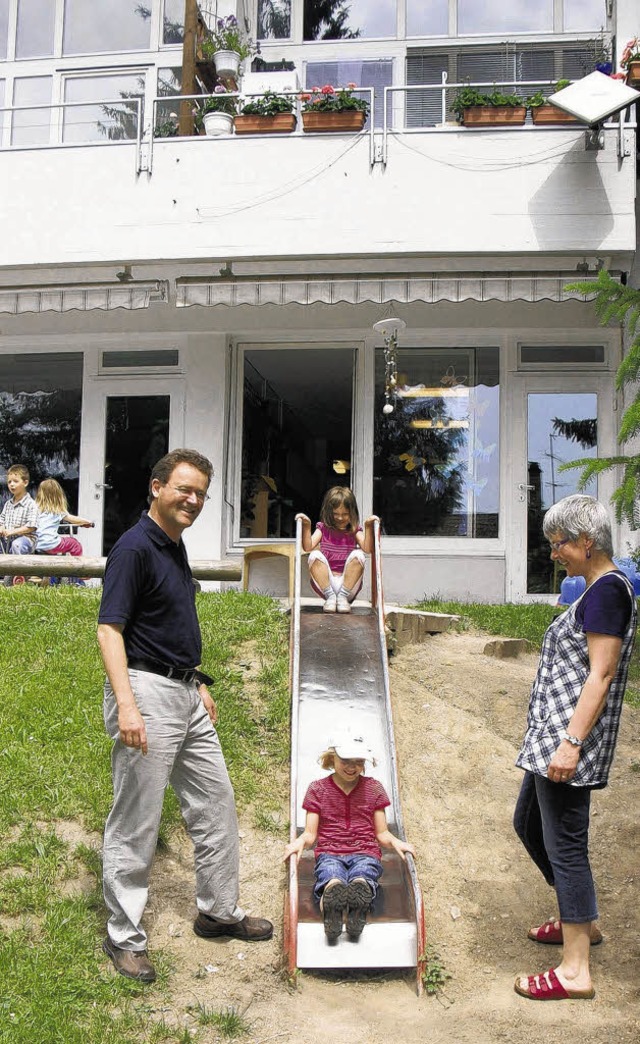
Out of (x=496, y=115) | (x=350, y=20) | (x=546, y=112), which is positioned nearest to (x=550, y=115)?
(x=546, y=112)

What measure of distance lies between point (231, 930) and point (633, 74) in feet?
30.9

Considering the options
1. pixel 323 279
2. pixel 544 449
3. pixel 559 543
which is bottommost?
pixel 559 543

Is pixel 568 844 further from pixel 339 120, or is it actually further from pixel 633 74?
pixel 633 74

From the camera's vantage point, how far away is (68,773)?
562 centimetres

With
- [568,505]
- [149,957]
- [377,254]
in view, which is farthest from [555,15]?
[149,957]

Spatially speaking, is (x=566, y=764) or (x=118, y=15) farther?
(x=118, y=15)

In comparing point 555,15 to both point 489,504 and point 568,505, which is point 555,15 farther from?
point 568,505

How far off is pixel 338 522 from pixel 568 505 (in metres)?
4.68

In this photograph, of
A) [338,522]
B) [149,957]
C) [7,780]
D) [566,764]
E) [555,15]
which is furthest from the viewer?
[555,15]

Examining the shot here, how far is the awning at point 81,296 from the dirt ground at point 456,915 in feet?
17.5

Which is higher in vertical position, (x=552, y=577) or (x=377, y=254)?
(x=377, y=254)

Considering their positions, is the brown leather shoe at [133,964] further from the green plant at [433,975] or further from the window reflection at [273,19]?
the window reflection at [273,19]

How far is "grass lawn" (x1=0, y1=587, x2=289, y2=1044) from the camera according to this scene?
3.96 meters

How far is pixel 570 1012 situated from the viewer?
158 inches
